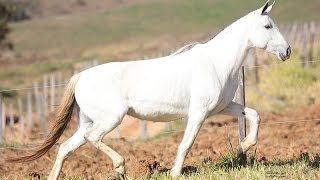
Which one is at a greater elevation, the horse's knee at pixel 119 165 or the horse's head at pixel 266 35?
the horse's head at pixel 266 35

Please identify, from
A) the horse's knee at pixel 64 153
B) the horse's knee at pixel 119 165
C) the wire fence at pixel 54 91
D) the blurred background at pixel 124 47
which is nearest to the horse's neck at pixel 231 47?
the horse's knee at pixel 119 165

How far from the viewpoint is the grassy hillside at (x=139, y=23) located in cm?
6656

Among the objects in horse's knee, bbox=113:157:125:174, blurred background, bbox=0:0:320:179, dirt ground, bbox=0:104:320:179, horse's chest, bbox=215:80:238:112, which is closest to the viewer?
horse's knee, bbox=113:157:125:174

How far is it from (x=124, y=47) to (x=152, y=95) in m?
48.9

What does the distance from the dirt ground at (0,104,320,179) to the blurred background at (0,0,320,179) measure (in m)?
1.29

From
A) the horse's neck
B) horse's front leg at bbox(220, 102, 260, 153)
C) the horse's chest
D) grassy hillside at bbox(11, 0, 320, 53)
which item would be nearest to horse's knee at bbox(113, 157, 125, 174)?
the horse's chest

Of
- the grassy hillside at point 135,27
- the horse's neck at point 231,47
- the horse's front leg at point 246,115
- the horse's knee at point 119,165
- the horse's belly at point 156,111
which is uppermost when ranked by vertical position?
the horse's neck at point 231,47

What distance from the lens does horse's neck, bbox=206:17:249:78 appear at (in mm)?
7781

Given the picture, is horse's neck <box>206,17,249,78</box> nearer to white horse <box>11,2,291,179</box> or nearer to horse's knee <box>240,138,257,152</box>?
white horse <box>11,2,291,179</box>

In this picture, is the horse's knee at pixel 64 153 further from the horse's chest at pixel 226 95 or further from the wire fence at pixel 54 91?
the wire fence at pixel 54 91

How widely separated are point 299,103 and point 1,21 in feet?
47.4

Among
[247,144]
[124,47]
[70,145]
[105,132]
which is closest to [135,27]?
[124,47]

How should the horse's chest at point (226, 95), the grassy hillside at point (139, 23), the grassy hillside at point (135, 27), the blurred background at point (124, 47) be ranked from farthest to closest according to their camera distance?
the grassy hillside at point (139, 23)
the grassy hillside at point (135, 27)
the blurred background at point (124, 47)
the horse's chest at point (226, 95)

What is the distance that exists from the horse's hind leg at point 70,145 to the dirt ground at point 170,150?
71cm
